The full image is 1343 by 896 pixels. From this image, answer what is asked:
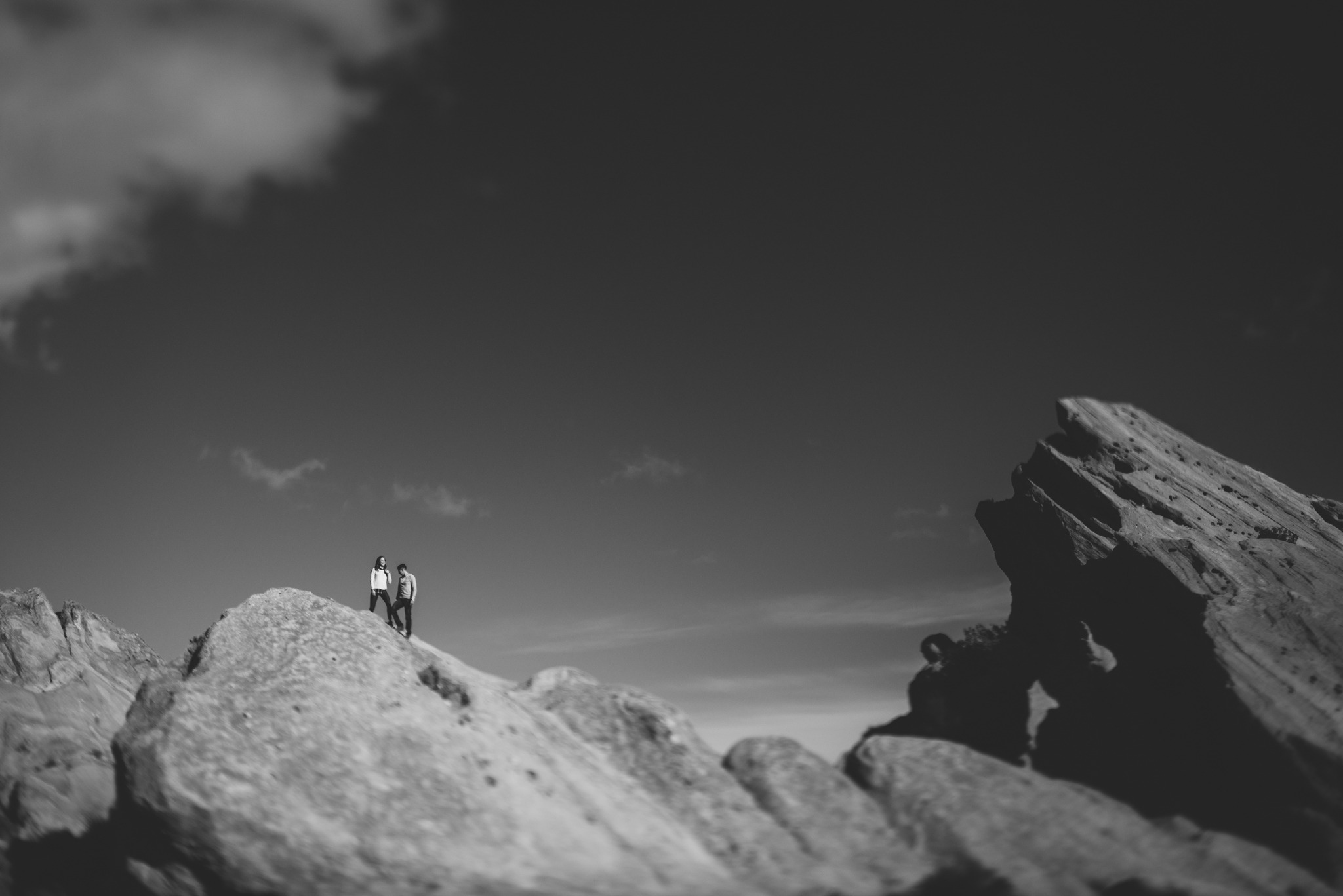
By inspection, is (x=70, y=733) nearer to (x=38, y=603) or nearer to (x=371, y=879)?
(x=38, y=603)

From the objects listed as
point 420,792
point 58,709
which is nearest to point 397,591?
point 420,792

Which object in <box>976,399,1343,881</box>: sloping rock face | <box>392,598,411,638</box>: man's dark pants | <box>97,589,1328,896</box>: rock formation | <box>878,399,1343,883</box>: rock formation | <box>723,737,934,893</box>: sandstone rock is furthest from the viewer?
<box>392,598,411,638</box>: man's dark pants

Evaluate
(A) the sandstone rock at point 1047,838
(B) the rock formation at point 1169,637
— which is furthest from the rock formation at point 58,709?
(B) the rock formation at point 1169,637

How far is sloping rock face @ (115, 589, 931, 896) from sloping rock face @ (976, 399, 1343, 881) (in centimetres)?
1363

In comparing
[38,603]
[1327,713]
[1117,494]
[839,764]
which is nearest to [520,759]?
[839,764]

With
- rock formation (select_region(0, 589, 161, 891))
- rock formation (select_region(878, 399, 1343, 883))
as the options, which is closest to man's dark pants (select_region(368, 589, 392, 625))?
rock formation (select_region(0, 589, 161, 891))

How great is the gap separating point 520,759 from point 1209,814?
27.1 m

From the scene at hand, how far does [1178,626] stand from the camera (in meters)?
35.9

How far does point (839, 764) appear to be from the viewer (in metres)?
32.5

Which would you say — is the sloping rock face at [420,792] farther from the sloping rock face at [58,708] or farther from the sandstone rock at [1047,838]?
the sloping rock face at [58,708]

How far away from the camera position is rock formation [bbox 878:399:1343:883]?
28375mm

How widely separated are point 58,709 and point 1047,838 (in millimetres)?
57351

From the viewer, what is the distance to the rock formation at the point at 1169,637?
1117 inches

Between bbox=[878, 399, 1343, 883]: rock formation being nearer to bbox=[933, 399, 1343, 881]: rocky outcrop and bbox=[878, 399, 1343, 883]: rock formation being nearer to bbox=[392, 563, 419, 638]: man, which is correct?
bbox=[933, 399, 1343, 881]: rocky outcrop
